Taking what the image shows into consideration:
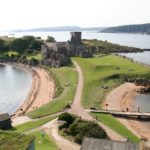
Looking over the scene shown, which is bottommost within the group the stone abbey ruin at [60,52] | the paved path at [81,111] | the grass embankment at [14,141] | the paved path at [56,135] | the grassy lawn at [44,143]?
the stone abbey ruin at [60,52]

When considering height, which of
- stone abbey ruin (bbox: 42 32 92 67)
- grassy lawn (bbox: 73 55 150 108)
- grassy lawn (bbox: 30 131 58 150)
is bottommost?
stone abbey ruin (bbox: 42 32 92 67)

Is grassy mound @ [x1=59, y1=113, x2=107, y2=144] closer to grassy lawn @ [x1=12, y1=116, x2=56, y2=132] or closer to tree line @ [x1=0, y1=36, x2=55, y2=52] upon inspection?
grassy lawn @ [x1=12, y1=116, x2=56, y2=132]

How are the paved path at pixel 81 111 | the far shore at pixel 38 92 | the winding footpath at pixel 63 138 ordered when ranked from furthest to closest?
the far shore at pixel 38 92 < the paved path at pixel 81 111 < the winding footpath at pixel 63 138

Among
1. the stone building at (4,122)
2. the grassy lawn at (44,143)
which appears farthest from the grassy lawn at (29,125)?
the grassy lawn at (44,143)

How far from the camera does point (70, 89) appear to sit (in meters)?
77.3

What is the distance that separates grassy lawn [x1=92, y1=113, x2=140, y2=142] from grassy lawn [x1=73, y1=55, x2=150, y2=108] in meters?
6.96

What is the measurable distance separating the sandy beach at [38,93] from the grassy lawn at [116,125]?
16.3 m

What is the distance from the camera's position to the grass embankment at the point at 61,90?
61.0 metres

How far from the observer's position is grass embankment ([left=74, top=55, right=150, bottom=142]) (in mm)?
52894

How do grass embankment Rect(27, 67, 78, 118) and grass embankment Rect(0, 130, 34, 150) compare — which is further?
grass embankment Rect(27, 67, 78, 118)

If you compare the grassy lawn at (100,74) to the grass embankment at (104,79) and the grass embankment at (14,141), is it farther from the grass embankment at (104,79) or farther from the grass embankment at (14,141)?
the grass embankment at (14,141)

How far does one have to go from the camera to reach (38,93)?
8450 centimetres

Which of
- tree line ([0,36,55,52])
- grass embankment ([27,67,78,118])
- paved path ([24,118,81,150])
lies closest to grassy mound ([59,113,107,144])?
paved path ([24,118,81,150])

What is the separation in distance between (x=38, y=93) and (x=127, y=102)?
2283 cm
